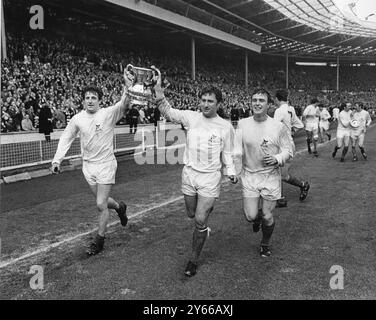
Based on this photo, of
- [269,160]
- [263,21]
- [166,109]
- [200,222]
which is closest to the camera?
[200,222]

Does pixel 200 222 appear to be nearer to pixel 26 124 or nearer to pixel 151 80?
pixel 151 80

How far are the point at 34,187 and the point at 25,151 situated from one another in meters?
2.20

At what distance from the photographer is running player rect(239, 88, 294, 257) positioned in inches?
197

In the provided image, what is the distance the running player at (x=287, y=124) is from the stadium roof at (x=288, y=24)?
832 inches

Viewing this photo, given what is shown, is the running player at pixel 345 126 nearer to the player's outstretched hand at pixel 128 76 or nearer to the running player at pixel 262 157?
the running player at pixel 262 157

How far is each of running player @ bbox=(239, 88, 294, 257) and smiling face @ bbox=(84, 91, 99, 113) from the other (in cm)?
185

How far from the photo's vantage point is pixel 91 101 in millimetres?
5438

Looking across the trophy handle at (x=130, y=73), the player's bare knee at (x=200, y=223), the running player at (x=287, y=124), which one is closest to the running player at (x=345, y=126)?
the running player at (x=287, y=124)

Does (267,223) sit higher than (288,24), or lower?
lower

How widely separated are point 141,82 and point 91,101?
3.04 feet

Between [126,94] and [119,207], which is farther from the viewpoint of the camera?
[119,207]

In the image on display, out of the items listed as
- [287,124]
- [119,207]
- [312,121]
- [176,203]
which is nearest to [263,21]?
[312,121]

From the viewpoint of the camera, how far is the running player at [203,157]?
15.3ft

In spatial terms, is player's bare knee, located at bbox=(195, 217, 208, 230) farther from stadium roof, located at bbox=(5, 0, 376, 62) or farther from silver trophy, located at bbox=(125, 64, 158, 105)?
stadium roof, located at bbox=(5, 0, 376, 62)
